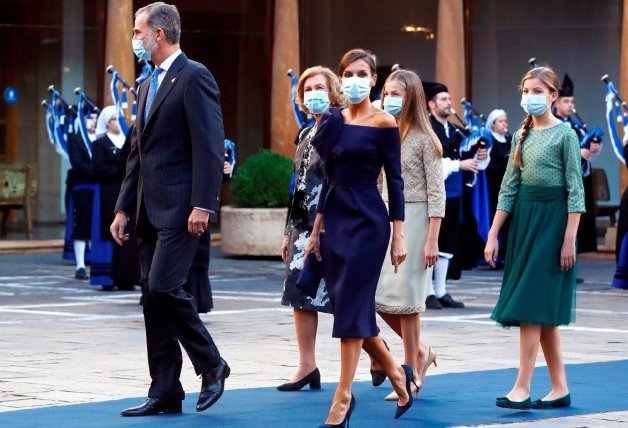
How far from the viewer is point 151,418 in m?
7.32

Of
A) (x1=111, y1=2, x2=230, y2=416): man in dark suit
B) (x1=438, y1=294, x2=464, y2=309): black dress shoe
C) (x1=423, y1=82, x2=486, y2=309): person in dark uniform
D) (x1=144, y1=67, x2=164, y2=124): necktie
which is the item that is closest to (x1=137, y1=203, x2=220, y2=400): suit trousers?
(x1=111, y1=2, x2=230, y2=416): man in dark suit

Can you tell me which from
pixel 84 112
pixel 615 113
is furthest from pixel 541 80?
pixel 84 112

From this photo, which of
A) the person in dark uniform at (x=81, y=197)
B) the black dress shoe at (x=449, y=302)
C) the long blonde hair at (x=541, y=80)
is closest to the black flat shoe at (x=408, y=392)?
the long blonde hair at (x=541, y=80)

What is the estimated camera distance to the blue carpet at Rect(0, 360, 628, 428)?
7203 millimetres

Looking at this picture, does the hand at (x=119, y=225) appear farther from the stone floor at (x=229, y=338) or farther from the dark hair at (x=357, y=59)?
the dark hair at (x=357, y=59)

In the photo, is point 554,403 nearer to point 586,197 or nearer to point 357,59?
point 357,59

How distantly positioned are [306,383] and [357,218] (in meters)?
1.55

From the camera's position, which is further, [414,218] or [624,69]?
[624,69]

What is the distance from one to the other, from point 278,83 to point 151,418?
1509 centimetres

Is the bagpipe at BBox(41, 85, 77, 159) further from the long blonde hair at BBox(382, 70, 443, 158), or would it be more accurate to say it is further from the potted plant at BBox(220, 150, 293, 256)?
the long blonde hair at BBox(382, 70, 443, 158)

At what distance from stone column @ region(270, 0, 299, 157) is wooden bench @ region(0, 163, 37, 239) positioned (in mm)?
3359

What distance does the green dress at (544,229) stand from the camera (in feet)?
25.5

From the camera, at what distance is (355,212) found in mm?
7148

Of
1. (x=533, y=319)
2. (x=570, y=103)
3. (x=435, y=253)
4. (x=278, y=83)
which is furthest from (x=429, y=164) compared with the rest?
(x=278, y=83)
